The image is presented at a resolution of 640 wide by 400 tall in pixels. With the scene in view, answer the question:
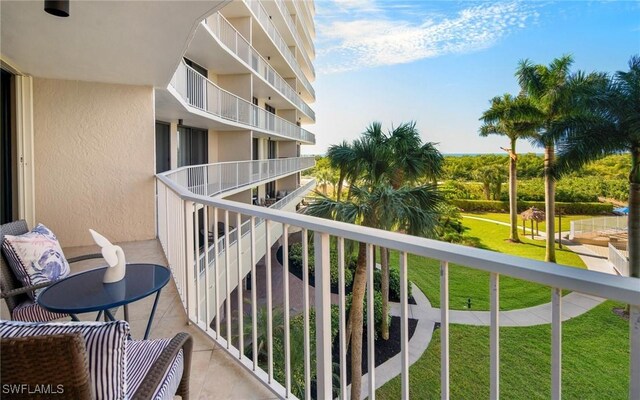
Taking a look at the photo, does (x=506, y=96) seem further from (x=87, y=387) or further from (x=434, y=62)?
(x=87, y=387)

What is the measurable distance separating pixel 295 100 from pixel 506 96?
12.6 m

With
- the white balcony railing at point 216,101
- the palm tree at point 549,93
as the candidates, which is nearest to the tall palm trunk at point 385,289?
the white balcony railing at point 216,101

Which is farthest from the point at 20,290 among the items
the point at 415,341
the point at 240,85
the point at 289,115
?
the point at 289,115

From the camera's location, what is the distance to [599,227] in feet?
70.0

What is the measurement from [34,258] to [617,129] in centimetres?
1542

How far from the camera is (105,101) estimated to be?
5.74 m

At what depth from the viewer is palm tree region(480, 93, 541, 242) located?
18047 mm

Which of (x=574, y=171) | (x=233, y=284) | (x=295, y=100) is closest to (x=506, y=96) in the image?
(x=574, y=171)

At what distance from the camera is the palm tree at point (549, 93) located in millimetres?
16062

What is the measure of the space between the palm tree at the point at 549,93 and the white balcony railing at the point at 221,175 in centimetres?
1250

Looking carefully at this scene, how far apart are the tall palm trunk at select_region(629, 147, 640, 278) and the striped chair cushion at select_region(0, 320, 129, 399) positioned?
14975 millimetres

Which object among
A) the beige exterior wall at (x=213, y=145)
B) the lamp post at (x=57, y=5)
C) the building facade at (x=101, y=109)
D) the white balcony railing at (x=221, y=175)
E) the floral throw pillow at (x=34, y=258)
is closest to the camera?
the lamp post at (x=57, y=5)

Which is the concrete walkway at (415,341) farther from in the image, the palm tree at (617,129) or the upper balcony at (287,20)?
the upper balcony at (287,20)

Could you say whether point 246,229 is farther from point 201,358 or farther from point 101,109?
point 201,358
